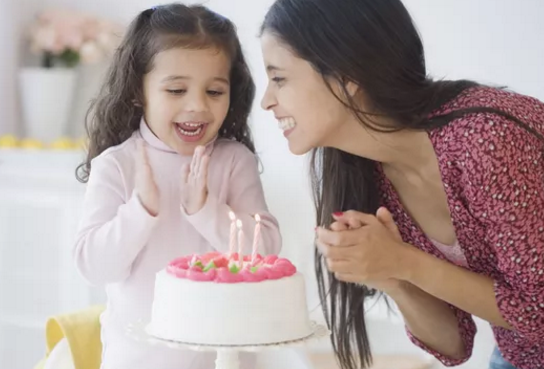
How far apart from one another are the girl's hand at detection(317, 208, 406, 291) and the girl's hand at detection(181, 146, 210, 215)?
30cm

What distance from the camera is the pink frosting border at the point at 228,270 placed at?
5.66 ft

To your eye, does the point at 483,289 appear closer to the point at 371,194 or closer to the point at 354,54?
the point at 371,194

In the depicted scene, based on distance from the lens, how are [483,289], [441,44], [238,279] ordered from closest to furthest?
[238,279] < [483,289] < [441,44]

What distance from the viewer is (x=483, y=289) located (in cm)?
191

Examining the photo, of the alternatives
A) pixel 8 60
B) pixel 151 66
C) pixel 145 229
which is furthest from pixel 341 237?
pixel 8 60

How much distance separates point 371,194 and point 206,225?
1.36 ft

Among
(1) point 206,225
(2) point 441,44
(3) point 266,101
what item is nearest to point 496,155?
(3) point 266,101

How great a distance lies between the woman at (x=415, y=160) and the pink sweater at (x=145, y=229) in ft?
0.76

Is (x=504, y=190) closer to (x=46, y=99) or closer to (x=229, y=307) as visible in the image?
(x=229, y=307)

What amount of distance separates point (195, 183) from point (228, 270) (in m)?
0.31

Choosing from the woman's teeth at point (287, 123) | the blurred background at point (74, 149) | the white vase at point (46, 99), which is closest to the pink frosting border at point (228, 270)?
the woman's teeth at point (287, 123)

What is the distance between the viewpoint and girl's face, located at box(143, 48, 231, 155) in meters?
2.12

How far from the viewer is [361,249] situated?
1.81 m

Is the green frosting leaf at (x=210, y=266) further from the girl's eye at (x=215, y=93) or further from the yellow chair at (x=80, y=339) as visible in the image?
the yellow chair at (x=80, y=339)
